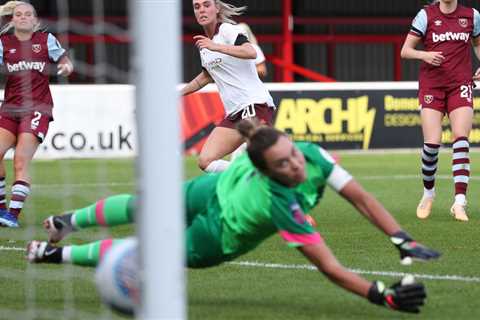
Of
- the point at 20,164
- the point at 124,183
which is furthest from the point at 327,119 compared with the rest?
the point at 20,164

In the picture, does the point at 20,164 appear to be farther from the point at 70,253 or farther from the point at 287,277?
the point at 70,253

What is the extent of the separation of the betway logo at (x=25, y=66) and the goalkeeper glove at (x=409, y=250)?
499cm

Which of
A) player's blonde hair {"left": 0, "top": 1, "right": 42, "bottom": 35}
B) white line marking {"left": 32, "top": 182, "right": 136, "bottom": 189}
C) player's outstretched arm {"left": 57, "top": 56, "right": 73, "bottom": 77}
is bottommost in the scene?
white line marking {"left": 32, "top": 182, "right": 136, "bottom": 189}

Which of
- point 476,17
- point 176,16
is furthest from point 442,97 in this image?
point 176,16

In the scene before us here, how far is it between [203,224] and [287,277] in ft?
4.10

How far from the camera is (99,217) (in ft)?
21.2

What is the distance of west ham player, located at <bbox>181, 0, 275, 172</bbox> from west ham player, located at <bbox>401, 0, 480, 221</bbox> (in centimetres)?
151

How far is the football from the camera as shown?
5.30 meters

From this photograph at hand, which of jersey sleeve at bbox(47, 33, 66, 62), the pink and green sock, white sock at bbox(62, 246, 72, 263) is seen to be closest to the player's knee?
jersey sleeve at bbox(47, 33, 66, 62)

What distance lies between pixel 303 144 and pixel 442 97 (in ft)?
15.5

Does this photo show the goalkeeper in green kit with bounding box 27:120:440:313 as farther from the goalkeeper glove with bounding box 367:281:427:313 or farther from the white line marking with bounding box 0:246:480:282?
the white line marking with bounding box 0:246:480:282

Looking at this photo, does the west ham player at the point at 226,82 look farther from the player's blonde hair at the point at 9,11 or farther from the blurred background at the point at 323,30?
the blurred background at the point at 323,30

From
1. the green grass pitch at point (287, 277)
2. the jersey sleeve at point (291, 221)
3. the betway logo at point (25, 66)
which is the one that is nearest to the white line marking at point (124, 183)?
the green grass pitch at point (287, 277)

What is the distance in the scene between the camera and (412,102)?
834 inches
